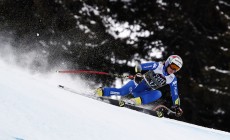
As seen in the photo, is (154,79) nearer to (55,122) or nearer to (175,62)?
(175,62)

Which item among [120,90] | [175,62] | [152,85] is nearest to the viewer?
[175,62]

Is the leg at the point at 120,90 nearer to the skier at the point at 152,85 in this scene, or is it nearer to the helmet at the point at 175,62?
the skier at the point at 152,85

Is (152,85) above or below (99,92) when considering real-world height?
above

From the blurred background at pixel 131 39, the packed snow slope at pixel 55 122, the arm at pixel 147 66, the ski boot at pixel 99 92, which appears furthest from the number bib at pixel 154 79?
the blurred background at pixel 131 39

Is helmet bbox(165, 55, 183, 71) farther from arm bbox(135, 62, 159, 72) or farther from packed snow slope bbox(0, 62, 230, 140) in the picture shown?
packed snow slope bbox(0, 62, 230, 140)

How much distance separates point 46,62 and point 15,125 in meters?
16.0

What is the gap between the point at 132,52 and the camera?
21.2 meters

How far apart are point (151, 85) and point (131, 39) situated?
11.6 m

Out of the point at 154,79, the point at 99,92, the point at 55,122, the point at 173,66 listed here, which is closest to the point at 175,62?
the point at 173,66

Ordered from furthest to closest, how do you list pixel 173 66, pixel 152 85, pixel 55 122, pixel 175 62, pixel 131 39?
pixel 131 39 < pixel 152 85 < pixel 173 66 < pixel 175 62 < pixel 55 122

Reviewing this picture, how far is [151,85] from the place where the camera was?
9.99 m

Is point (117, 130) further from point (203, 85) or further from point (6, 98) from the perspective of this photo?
point (203, 85)

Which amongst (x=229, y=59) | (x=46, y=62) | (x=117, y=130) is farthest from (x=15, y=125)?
(x=229, y=59)

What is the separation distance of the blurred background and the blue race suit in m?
9.98
